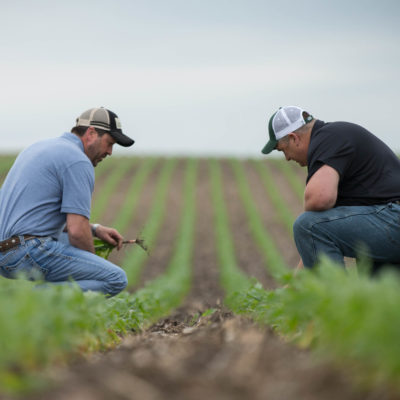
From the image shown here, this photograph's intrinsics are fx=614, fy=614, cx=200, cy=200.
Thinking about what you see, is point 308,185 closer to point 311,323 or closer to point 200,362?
point 311,323

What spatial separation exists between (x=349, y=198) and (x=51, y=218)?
8.18ft

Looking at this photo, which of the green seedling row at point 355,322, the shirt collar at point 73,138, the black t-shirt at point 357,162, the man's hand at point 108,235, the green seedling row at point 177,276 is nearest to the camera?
the green seedling row at point 355,322

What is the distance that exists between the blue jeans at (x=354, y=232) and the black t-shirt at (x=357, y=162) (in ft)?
0.42

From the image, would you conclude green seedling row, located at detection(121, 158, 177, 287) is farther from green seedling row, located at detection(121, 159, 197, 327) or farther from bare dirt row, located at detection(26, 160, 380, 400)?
bare dirt row, located at detection(26, 160, 380, 400)

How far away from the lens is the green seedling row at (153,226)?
16.3m

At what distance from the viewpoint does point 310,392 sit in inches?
90.8

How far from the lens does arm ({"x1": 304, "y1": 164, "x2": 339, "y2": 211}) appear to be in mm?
4828

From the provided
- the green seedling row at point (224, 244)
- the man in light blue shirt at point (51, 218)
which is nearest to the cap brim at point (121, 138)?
the man in light blue shirt at point (51, 218)

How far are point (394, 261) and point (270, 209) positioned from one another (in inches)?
999

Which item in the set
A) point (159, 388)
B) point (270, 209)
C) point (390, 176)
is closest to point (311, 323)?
point (159, 388)

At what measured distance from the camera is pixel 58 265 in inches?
201

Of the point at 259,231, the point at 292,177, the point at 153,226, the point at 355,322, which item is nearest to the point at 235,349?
the point at 355,322

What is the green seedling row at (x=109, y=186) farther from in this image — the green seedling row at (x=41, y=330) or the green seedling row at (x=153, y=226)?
the green seedling row at (x=41, y=330)

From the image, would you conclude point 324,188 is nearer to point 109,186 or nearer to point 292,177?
point 109,186
